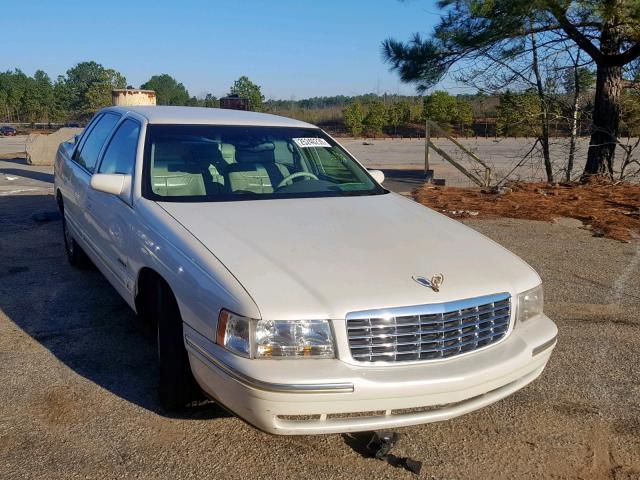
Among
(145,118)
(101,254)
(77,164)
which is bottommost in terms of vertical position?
(101,254)

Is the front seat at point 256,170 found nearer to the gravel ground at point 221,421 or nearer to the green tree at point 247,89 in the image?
the gravel ground at point 221,421

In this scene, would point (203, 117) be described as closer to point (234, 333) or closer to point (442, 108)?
point (234, 333)

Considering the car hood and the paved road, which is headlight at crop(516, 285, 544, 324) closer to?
the car hood

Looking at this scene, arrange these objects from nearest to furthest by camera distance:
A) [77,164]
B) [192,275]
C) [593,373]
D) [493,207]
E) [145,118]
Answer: [192,275], [593,373], [145,118], [77,164], [493,207]

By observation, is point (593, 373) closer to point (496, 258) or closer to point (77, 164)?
point (496, 258)

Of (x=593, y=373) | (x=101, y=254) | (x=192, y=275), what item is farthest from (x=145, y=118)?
(x=593, y=373)

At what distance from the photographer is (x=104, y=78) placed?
62531 millimetres

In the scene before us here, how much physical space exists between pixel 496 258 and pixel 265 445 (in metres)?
1.52

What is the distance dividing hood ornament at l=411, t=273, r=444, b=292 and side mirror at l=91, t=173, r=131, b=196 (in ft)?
6.45

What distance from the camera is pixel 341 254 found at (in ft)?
9.82

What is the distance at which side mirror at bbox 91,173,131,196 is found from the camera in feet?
12.3

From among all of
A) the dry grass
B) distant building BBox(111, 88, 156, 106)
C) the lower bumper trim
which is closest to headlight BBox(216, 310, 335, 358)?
the lower bumper trim

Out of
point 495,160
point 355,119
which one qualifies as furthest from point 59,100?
point 495,160

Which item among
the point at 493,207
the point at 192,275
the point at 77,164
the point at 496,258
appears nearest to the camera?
the point at 192,275
